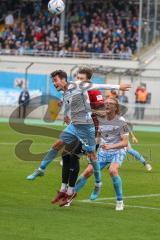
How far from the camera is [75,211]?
11.8 metres

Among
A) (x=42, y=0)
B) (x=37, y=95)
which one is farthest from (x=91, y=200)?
(x=42, y=0)

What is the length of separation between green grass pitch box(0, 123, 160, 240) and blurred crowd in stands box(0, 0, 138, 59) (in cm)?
3104

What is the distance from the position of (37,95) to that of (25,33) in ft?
33.6

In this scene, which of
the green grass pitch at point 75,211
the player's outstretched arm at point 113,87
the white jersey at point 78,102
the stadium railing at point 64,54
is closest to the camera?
the green grass pitch at point 75,211

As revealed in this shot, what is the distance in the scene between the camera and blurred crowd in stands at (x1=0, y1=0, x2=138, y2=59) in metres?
49.3

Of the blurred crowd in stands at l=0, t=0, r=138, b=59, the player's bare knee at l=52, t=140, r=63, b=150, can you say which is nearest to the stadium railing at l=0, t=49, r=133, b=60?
the blurred crowd in stands at l=0, t=0, r=138, b=59

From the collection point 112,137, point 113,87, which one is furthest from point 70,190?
point 113,87

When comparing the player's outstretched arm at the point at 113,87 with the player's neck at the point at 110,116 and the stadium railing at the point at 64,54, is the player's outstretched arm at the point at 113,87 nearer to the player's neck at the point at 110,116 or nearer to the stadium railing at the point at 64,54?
the player's neck at the point at 110,116

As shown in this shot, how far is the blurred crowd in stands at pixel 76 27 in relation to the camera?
162ft

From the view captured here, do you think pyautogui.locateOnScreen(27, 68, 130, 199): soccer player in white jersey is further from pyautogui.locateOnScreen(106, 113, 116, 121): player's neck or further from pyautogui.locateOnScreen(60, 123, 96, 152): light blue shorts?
pyautogui.locateOnScreen(106, 113, 116, 121): player's neck

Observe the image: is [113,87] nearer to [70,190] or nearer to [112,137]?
[112,137]

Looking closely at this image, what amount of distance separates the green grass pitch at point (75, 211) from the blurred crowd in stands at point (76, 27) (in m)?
31.0

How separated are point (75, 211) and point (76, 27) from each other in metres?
40.8

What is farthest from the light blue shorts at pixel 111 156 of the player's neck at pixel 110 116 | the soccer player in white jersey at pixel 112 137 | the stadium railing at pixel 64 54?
the stadium railing at pixel 64 54
